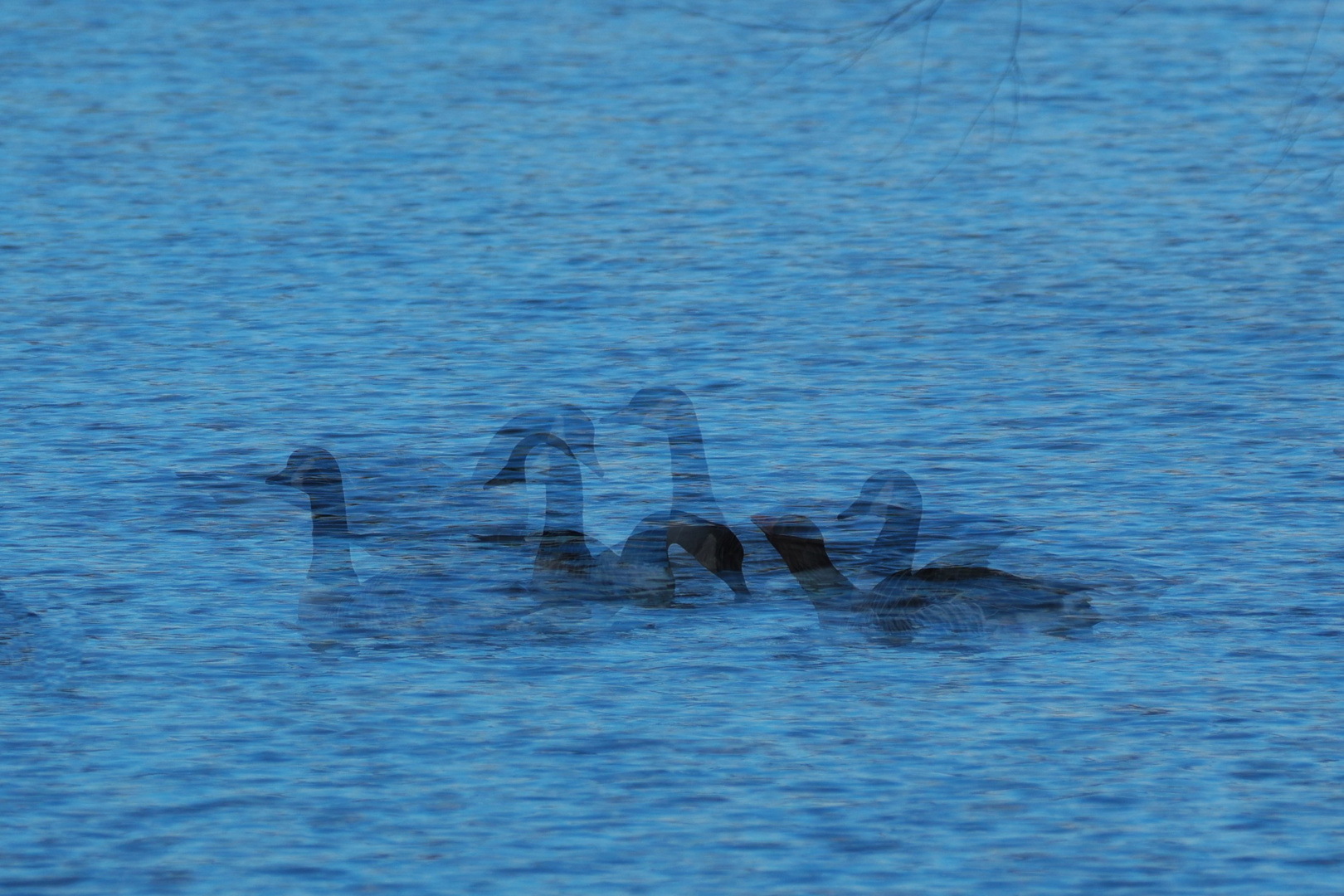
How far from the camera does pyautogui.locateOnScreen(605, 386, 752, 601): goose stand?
557 inches

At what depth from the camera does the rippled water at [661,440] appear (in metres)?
10.8

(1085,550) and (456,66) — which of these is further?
(456,66)

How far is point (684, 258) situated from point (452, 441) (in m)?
6.01

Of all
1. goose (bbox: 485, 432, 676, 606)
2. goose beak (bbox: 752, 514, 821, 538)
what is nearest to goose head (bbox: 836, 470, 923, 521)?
goose beak (bbox: 752, 514, 821, 538)

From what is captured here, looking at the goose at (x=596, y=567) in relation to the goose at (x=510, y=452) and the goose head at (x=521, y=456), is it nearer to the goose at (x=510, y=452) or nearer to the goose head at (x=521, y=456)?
the goose at (x=510, y=452)

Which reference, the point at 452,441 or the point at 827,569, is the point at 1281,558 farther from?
the point at 452,441

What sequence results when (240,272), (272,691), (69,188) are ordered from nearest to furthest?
1. (272,691)
2. (240,272)
3. (69,188)

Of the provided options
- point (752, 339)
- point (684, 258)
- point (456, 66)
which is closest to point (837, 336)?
point (752, 339)

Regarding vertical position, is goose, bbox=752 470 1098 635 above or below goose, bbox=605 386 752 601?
below

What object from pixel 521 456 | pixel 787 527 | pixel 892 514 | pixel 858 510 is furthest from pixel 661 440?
pixel 787 527

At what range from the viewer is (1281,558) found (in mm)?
14180

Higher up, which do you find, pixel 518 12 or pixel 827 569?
pixel 518 12

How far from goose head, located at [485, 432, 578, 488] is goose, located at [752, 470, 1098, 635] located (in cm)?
187

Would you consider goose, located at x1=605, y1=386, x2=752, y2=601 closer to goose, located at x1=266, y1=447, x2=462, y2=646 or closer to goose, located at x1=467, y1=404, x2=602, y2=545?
goose, located at x1=467, y1=404, x2=602, y2=545
